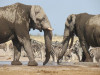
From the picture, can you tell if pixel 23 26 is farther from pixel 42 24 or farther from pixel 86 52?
pixel 86 52

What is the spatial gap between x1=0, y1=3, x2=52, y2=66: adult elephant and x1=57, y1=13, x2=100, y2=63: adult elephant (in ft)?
9.84

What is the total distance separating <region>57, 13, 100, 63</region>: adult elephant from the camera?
18.8m

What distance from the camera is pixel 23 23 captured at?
15.9 metres

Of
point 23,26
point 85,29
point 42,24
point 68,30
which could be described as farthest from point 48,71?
point 68,30

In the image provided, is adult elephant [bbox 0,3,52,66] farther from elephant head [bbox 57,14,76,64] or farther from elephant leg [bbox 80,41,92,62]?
elephant head [bbox 57,14,76,64]

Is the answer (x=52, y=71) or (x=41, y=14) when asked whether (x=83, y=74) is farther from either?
(x=41, y=14)

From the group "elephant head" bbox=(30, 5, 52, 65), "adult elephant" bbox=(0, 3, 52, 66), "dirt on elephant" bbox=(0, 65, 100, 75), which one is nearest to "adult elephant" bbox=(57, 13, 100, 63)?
"elephant head" bbox=(30, 5, 52, 65)

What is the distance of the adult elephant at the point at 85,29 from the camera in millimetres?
18766

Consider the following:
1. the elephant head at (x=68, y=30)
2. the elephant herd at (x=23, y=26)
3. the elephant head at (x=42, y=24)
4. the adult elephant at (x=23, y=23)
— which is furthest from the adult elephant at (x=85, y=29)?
the adult elephant at (x=23, y=23)

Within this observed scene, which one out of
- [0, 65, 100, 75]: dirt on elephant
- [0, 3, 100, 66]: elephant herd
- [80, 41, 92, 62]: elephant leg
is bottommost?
[0, 65, 100, 75]: dirt on elephant

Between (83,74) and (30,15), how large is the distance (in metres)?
4.41

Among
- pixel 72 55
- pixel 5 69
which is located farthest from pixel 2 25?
pixel 72 55

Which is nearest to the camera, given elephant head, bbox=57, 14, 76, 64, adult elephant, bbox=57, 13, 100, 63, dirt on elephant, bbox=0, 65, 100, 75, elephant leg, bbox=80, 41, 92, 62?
dirt on elephant, bbox=0, 65, 100, 75

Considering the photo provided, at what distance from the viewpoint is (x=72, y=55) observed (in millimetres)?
33562
